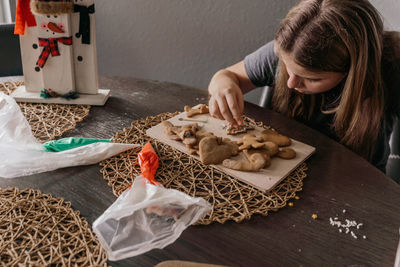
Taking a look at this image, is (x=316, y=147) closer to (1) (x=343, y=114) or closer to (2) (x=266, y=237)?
(1) (x=343, y=114)

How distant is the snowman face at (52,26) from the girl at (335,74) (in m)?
0.57

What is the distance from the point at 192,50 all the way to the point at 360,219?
1.72 meters

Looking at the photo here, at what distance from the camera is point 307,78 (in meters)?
1.05

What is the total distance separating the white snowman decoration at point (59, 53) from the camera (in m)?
1.16

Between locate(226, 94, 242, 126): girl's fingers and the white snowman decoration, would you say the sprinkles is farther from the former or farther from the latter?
the white snowman decoration

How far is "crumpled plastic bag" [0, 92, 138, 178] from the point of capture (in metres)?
0.85

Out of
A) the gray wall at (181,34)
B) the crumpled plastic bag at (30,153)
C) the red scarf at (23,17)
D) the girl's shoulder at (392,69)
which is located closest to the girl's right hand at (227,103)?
the crumpled plastic bag at (30,153)

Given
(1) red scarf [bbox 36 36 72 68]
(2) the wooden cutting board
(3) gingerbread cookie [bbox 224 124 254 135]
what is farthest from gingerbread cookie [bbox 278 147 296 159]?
(1) red scarf [bbox 36 36 72 68]

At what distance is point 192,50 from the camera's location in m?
2.24

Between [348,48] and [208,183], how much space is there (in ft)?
1.89

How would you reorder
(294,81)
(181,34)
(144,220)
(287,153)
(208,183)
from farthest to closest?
(181,34) < (294,81) < (287,153) < (208,183) < (144,220)

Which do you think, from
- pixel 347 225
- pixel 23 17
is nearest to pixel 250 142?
pixel 347 225

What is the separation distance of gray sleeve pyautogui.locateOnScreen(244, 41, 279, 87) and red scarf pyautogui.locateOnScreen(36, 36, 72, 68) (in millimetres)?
705

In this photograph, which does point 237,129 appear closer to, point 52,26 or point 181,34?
point 52,26
